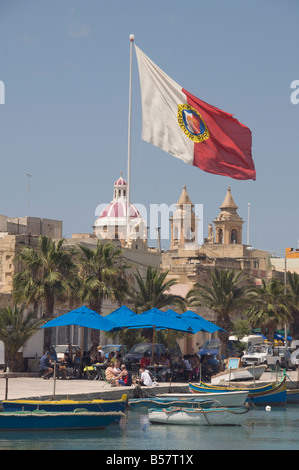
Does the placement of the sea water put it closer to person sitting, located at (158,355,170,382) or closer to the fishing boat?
the fishing boat

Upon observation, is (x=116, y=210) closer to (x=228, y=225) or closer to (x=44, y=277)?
(x=228, y=225)

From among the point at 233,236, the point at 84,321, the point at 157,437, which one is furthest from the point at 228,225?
the point at 157,437

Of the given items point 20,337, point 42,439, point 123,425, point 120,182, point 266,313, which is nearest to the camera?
point 42,439

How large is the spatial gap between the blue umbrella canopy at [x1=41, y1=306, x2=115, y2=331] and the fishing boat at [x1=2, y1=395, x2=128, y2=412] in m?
8.72

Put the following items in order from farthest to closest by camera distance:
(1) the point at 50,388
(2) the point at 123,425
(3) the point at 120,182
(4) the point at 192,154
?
(3) the point at 120,182, (4) the point at 192,154, (1) the point at 50,388, (2) the point at 123,425

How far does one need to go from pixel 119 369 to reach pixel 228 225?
8314 cm

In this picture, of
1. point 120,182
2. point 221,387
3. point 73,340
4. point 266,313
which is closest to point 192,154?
point 221,387

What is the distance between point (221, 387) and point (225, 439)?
6.12 m

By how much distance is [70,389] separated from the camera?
30.1 meters

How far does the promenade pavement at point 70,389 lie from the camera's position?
2769 centimetres

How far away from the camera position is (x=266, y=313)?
56.6 m

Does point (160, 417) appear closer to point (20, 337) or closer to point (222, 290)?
point (20, 337)

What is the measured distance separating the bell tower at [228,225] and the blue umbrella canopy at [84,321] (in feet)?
263

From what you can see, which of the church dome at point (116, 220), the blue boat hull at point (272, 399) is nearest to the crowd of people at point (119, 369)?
the blue boat hull at point (272, 399)
